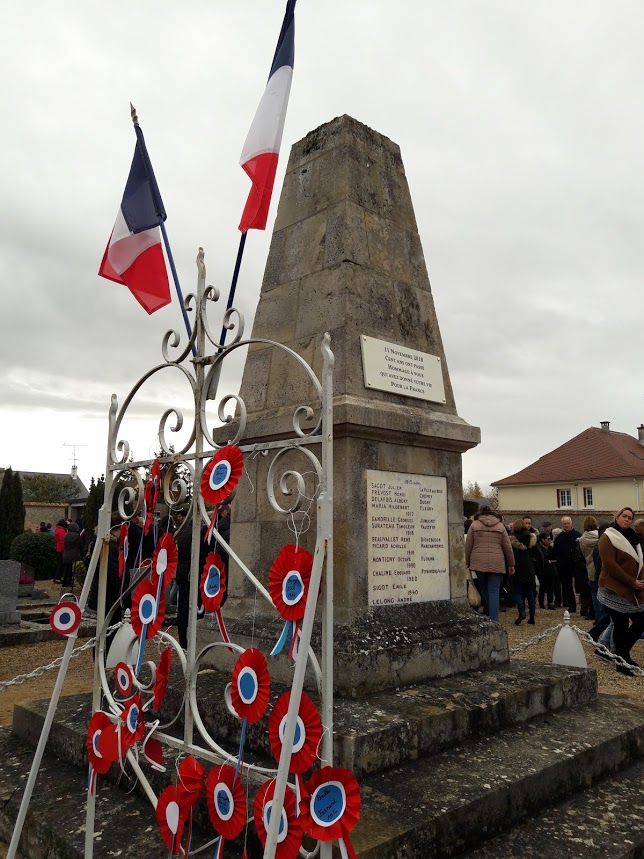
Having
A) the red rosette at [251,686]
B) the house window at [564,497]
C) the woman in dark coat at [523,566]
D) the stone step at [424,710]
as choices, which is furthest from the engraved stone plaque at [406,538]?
the house window at [564,497]

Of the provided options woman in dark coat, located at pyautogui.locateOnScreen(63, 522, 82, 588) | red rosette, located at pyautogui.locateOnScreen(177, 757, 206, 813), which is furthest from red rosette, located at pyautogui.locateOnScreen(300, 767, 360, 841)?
woman in dark coat, located at pyautogui.locateOnScreen(63, 522, 82, 588)

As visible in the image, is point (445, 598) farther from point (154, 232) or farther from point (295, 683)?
point (154, 232)

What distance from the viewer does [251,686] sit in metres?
2.10

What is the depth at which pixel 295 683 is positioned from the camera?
188 centimetres

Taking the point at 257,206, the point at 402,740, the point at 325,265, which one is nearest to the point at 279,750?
the point at 402,740

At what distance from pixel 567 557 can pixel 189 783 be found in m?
11.0

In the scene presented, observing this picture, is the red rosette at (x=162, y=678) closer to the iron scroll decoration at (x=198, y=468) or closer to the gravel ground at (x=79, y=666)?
the iron scroll decoration at (x=198, y=468)

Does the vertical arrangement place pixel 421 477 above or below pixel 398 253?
below

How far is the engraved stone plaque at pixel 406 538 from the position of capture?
3.76m

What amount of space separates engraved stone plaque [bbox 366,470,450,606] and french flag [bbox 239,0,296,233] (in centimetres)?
158

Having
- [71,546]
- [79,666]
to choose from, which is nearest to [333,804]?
[79,666]

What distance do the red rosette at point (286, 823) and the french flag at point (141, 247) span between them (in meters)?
2.30

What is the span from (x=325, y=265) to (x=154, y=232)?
1.23 m

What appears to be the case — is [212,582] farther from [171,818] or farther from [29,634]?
[29,634]
